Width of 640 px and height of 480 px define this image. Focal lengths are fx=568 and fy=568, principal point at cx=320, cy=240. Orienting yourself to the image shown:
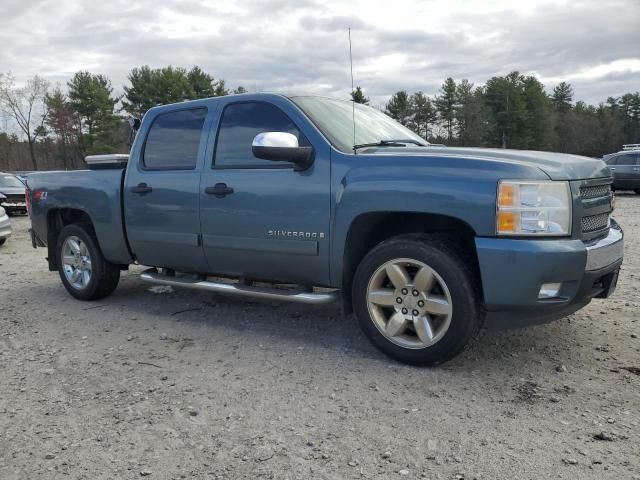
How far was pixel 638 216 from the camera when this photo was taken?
1265 cm

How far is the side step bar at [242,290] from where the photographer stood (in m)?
4.08

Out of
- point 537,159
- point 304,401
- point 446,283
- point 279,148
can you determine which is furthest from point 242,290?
point 537,159

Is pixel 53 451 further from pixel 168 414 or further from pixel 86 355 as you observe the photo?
pixel 86 355

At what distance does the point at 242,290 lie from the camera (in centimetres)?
449

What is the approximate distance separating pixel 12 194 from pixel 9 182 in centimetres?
63

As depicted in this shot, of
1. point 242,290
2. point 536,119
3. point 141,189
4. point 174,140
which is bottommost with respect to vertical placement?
point 242,290

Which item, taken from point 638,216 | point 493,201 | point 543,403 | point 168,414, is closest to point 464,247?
point 493,201

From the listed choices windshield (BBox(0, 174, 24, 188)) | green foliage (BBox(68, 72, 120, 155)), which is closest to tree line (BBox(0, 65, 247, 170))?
green foliage (BBox(68, 72, 120, 155))

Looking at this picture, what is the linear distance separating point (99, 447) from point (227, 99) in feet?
9.72

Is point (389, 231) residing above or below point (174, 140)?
below

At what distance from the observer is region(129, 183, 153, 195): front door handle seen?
5.04 metres

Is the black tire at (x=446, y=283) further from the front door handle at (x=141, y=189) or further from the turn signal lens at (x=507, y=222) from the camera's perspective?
the front door handle at (x=141, y=189)

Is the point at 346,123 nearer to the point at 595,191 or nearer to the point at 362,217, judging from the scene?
the point at 362,217

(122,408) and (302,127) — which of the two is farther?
(302,127)
